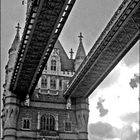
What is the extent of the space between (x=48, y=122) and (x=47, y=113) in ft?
5.02

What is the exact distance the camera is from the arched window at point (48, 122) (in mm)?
51706

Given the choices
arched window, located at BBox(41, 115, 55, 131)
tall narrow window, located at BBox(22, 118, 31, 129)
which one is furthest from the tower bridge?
tall narrow window, located at BBox(22, 118, 31, 129)

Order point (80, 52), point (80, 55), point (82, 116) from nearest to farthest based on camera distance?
1. point (82, 116)
2. point (80, 55)
3. point (80, 52)

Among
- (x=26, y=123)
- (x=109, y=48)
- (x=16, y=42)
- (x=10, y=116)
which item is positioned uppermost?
(x=16, y=42)

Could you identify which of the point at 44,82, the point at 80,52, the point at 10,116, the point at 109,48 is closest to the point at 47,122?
the point at 10,116

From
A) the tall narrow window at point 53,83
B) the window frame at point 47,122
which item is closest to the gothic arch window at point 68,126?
the window frame at point 47,122

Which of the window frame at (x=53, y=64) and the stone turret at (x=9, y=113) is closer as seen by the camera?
the stone turret at (x=9, y=113)

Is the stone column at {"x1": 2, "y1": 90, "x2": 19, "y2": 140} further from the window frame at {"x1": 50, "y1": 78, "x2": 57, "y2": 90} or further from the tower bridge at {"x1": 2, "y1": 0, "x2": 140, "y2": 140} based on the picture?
the window frame at {"x1": 50, "y1": 78, "x2": 57, "y2": 90}

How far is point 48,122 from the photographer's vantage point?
52.1 metres

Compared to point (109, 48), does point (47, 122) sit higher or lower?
lower

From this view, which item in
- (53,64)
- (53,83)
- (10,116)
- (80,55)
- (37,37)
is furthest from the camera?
(80,55)

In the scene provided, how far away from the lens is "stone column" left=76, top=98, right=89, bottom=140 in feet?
171

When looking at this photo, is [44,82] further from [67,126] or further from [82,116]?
[82,116]

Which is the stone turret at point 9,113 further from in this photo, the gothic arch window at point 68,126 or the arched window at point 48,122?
the gothic arch window at point 68,126
